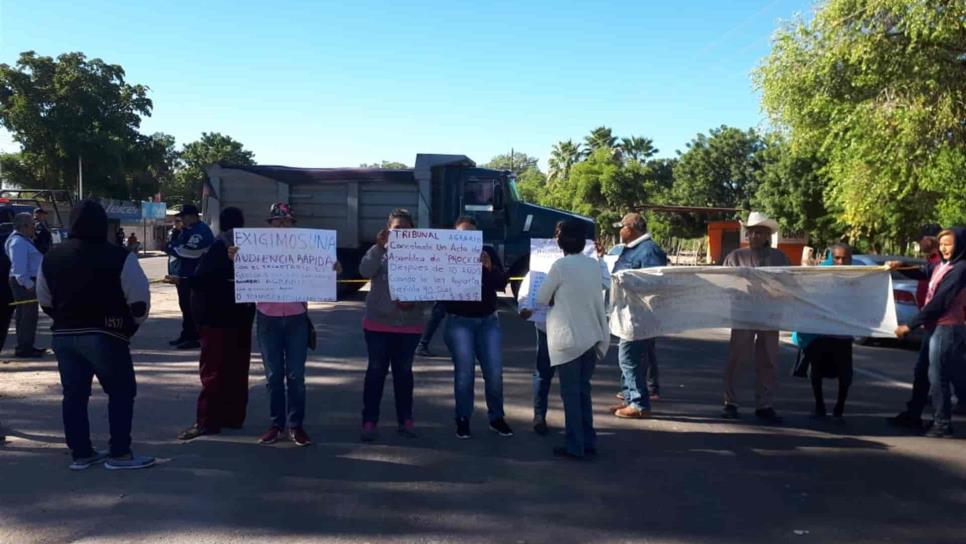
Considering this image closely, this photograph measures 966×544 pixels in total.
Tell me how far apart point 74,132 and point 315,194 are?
31.6m

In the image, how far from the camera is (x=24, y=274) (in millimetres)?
9875

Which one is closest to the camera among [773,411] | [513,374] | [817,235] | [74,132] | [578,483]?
[578,483]

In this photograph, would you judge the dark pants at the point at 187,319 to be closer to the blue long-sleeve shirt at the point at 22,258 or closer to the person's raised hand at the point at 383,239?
the blue long-sleeve shirt at the point at 22,258

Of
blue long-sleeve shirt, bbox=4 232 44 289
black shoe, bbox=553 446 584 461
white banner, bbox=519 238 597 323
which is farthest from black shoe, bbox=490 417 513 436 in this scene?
blue long-sleeve shirt, bbox=4 232 44 289

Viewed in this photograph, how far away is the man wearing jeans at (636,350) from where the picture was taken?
7.66 meters

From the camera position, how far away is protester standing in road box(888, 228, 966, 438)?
7.06 metres

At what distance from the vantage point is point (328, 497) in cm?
527

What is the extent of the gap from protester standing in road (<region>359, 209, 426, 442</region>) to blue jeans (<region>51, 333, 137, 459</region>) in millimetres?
1792

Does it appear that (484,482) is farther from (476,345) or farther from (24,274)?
(24,274)

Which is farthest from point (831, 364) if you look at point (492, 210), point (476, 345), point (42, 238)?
point (492, 210)

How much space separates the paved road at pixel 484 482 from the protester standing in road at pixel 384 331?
0.33 m

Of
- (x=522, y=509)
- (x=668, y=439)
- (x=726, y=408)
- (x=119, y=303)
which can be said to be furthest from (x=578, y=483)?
(x=119, y=303)

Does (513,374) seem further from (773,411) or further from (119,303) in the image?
(119,303)

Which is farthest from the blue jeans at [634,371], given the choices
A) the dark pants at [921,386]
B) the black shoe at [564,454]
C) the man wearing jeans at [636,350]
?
the dark pants at [921,386]
